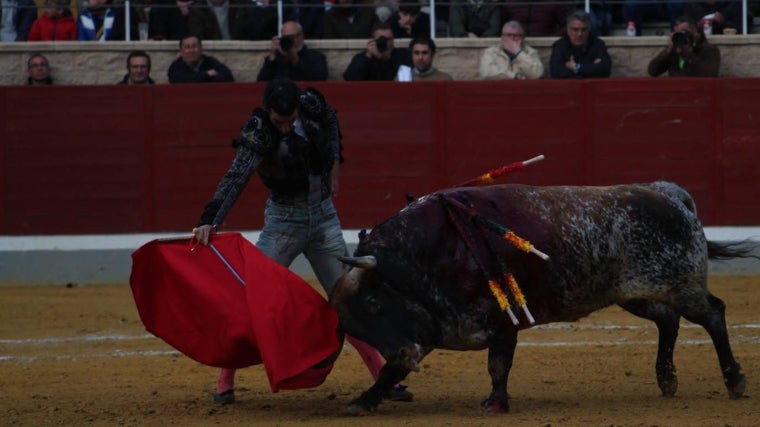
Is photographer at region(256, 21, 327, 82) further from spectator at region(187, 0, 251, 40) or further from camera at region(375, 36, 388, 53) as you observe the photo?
spectator at region(187, 0, 251, 40)

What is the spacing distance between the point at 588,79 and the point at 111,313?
4.18 meters

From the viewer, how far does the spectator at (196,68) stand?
11.9m

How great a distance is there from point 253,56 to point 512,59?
2.11 metres

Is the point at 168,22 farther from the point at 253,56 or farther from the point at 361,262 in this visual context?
the point at 361,262

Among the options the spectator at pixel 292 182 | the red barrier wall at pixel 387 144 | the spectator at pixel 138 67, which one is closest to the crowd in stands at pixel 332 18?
the spectator at pixel 138 67

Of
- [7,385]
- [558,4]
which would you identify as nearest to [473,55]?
[558,4]

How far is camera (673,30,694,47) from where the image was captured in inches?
454

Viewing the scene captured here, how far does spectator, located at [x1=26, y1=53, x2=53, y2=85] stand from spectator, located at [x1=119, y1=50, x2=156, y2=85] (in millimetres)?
719

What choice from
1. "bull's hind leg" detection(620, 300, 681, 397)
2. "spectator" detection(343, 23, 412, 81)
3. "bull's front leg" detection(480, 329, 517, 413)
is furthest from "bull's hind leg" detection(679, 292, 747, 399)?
"spectator" detection(343, 23, 412, 81)

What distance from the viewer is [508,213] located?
6.25 m

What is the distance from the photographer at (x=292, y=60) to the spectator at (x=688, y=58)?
2.63m

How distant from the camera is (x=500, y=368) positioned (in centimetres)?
612

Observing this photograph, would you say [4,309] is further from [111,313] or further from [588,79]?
[588,79]

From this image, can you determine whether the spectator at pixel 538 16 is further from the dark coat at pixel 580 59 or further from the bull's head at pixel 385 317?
the bull's head at pixel 385 317
